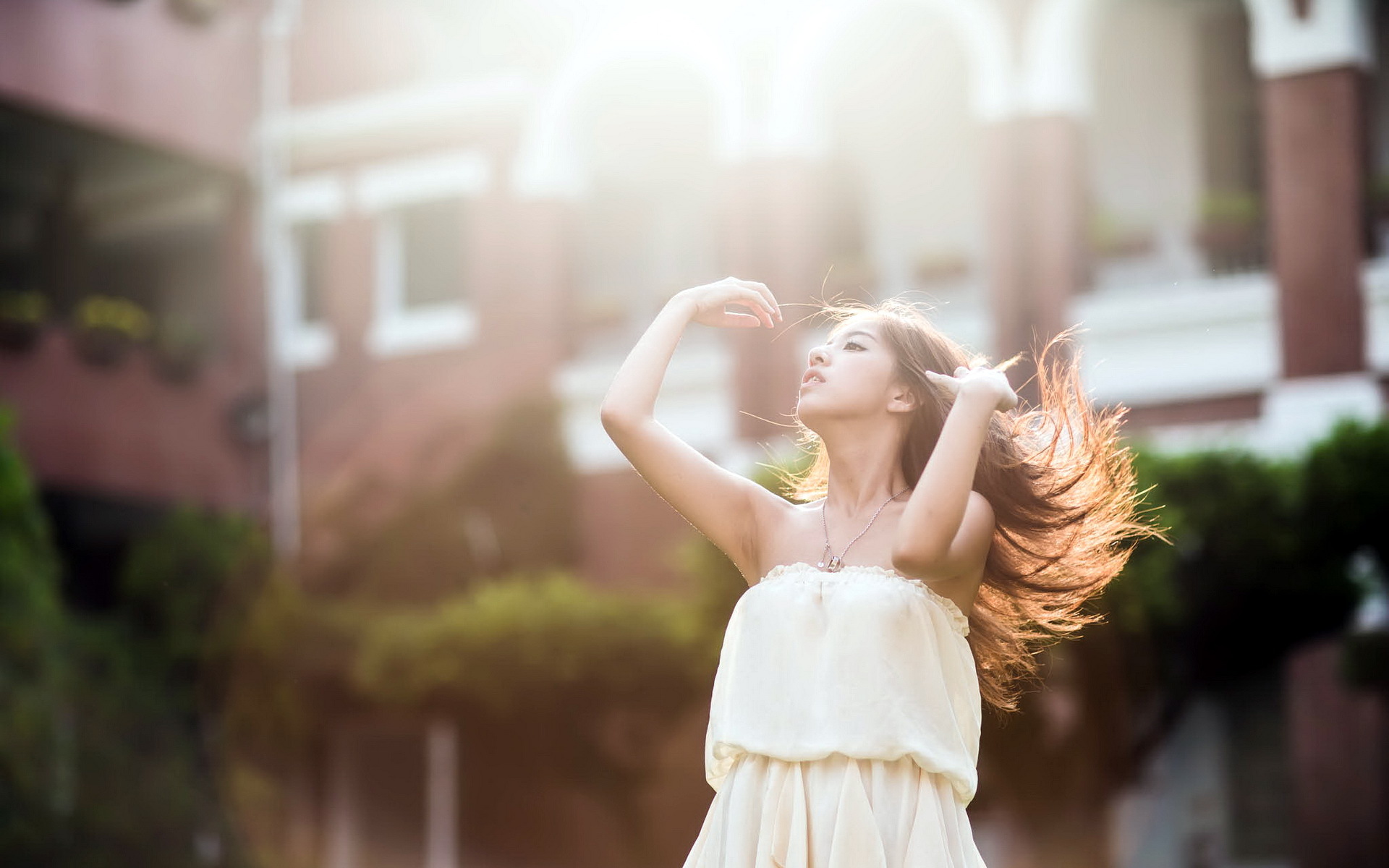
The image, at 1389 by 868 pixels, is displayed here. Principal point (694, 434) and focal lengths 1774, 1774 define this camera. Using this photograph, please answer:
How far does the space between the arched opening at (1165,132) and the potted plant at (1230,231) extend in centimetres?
8

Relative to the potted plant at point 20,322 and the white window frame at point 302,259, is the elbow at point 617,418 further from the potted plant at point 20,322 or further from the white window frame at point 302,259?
the white window frame at point 302,259

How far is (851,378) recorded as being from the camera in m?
3.17

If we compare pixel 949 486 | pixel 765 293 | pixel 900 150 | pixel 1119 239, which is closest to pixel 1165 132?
pixel 1119 239

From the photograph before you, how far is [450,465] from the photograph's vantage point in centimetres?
1478

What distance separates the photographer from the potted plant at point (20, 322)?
1429 centimetres

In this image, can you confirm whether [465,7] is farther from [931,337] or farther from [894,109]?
[931,337]

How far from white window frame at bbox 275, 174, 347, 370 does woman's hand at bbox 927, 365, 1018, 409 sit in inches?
547

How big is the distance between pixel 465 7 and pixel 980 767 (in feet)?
28.9

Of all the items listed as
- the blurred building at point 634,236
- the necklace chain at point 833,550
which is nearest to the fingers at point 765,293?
the necklace chain at point 833,550

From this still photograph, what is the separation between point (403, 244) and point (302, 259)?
A: 1.16 meters

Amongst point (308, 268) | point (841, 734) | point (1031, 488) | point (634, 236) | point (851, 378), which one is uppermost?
point (634, 236)

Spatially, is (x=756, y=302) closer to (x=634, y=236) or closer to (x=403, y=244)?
(x=634, y=236)

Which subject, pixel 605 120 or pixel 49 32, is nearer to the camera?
pixel 49 32

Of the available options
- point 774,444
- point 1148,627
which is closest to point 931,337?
point 1148,627
